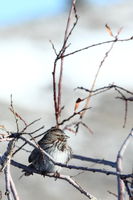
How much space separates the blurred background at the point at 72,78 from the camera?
12.5m

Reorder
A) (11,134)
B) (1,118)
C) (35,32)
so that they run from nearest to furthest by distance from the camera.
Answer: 1. (11,134)
2. (1,118)
3. (35,32)

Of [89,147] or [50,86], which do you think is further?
[50,86]

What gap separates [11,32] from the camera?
23562 millimetres

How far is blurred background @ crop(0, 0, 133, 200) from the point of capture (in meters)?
12.5

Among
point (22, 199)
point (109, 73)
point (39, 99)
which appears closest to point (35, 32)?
point (109, 73)

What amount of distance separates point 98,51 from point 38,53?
6.19 feet

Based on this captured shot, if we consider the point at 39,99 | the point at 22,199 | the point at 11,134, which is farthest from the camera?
the point at 39,99

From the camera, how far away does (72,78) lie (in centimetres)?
1884

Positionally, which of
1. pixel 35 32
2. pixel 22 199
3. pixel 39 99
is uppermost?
pixel 35 32

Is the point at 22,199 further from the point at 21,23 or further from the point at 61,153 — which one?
the point at 21,23

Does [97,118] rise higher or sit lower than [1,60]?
lower

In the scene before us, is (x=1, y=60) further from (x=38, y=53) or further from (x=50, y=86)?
(x=50, y=86)

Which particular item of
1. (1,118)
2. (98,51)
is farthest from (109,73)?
(1,118)

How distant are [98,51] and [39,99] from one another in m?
4.35
